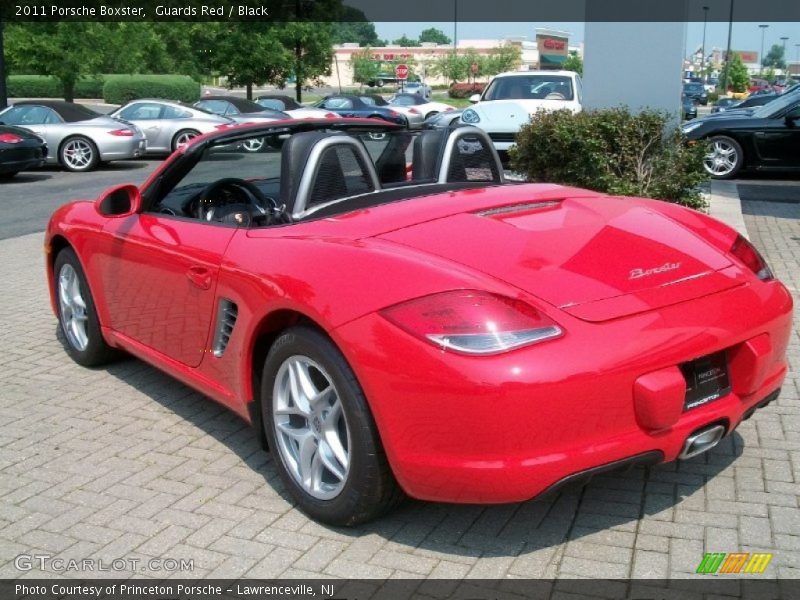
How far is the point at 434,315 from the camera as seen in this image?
9.79ft

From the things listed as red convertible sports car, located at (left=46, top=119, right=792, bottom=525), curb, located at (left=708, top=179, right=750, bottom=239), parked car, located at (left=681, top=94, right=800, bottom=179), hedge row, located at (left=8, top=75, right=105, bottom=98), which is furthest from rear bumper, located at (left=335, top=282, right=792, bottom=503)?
hedge row, located at (left=8, top=75, right=105, bottom=98)

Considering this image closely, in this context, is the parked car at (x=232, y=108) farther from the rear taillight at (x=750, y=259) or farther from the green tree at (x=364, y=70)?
the green tree at (x=364, y=70)

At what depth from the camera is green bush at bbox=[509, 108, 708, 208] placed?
8.55 metres

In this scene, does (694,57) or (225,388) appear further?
(694,57)

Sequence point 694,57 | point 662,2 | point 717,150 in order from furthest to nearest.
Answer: point 694,57, point 717,150, point 662,2

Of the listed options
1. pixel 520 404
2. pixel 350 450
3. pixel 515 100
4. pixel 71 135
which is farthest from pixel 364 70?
pixel 520 404

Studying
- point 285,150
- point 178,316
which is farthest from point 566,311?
point 178,316

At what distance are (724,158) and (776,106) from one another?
1.22 metres

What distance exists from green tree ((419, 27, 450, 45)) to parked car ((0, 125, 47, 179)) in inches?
6338

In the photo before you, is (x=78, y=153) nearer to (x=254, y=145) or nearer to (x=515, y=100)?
(x=515, y=100)

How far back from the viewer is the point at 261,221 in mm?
4355

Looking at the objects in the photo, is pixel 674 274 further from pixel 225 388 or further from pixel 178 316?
pixel 178 316

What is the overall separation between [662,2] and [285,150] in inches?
284
